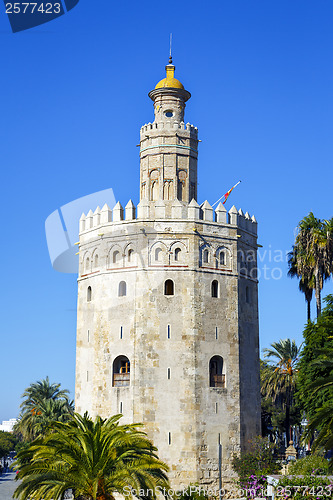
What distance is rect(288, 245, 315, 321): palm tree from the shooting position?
44.2 m

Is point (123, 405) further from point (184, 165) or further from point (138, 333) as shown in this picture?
point (184, 165)

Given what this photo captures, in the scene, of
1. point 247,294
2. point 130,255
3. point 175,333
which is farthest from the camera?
point 247,294

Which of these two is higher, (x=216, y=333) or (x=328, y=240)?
(x=328, y=240)

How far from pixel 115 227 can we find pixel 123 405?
10.4 meters

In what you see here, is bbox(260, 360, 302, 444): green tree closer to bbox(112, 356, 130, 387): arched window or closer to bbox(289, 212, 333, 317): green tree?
bbox(289, 212, 333, 317): green tree

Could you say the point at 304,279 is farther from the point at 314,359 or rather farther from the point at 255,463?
the point at 255,463

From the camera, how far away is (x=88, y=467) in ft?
80.5

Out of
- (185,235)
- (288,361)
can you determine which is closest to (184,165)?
(185,235)

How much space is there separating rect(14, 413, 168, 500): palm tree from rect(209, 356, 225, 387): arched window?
12.4 m

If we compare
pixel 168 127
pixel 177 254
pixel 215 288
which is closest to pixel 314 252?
pixel 215 288

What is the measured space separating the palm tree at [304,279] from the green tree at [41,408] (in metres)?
18.5

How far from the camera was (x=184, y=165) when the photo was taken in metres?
42.1

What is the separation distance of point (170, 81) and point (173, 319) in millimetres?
15935

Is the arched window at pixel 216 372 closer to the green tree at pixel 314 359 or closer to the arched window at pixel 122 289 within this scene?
the green tree at pixel 314 359
